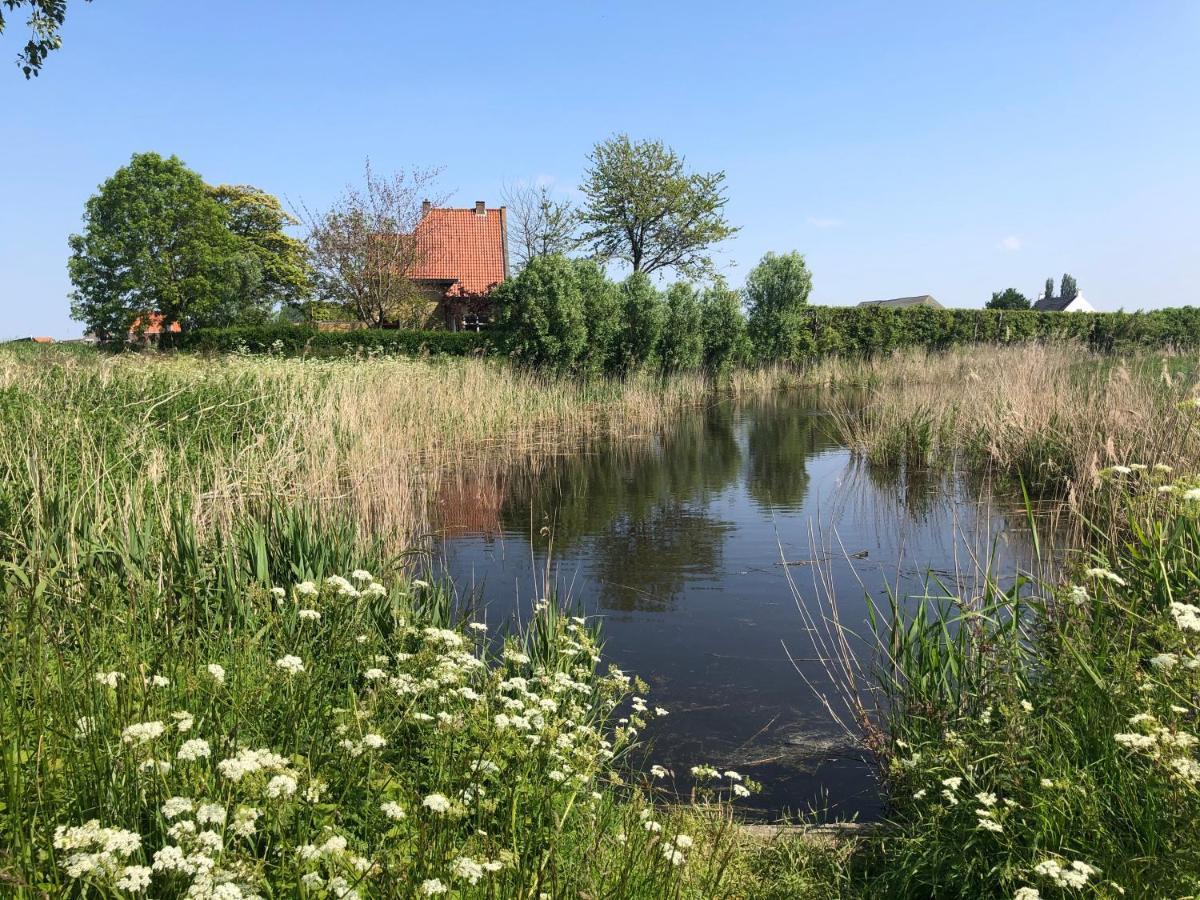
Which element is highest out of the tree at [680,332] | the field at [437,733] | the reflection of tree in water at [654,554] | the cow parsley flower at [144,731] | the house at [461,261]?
the house at [461,261]

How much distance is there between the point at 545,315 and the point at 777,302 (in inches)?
507

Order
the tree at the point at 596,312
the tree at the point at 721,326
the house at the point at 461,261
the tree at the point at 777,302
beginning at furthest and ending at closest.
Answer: the house at the point at 461,261 → the tree at the point at 777,302 → the tree at the point at 721,326 → the tree at the point at 596,312

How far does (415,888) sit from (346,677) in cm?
168

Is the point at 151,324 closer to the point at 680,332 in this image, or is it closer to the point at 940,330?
the point at 680,332

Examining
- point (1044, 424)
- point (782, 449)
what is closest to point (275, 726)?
point (1044, 424)

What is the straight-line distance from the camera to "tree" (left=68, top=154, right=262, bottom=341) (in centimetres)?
4016

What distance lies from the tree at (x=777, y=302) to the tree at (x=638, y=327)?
8.36 m

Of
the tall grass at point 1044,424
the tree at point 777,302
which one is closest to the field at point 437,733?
the tall grass at point 1044,424

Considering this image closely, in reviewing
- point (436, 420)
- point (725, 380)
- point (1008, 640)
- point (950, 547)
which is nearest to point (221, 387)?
point (436, 420)

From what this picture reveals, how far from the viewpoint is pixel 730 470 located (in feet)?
43.2

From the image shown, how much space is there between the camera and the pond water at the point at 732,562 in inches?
176

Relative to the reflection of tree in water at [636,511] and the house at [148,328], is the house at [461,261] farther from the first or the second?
the reflection of tree in water at [636,511]

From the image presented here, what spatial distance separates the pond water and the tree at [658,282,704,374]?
9.12 m

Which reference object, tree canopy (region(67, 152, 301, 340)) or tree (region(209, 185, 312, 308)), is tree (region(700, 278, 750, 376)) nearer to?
tree canopy (region(67, 152, 301, 340))
